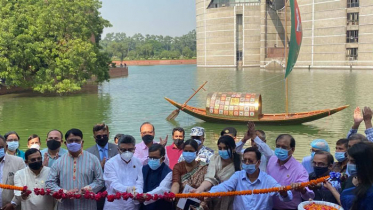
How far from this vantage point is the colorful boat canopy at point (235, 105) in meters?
16.1

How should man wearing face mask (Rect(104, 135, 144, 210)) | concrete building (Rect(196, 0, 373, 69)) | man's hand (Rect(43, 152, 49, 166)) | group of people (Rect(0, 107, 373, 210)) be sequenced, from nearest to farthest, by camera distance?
group of people (Rect(0, 107, 373, 210)), man wearing face mask (Rect(104, 135, 144, 210)), man's hand (Rect(43, 152, 49, 166)), concrete building (Rect(196, 0, 373, 69))

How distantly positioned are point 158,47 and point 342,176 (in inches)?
5478

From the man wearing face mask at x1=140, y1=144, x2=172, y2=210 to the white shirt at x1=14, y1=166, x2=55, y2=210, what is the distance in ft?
3.36

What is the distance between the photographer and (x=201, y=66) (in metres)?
73.0

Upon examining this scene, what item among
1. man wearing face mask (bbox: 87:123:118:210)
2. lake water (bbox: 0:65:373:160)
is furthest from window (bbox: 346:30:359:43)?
man wearing face mask (bbox: 87:123:118:210)

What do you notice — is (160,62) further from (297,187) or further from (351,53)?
(297,187)

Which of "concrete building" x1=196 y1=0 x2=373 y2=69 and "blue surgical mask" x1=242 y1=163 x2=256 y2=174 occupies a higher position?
"concrete building" x1=196 y1=0 x2=373 y2=69

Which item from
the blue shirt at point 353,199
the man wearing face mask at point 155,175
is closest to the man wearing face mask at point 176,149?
the man wearing face mask at point 155,175

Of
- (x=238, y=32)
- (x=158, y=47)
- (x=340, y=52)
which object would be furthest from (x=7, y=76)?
(x=158, y=47)

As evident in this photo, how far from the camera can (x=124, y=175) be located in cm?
428

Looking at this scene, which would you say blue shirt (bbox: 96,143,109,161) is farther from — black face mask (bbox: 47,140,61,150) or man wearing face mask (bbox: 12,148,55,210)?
man wearing face mask (bbox: 12,148,55,210)

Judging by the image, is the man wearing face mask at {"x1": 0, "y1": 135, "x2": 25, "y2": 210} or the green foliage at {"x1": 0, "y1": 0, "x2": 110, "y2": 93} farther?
the green foliage at {"x1": 0, "y1": 0, "x2": 110, "y2": 93}

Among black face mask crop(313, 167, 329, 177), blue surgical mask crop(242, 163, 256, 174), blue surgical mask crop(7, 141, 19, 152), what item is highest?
blue surgical mask crop(242, 163, 256, 174)

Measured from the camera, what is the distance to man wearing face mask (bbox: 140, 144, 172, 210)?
13.6 feet
